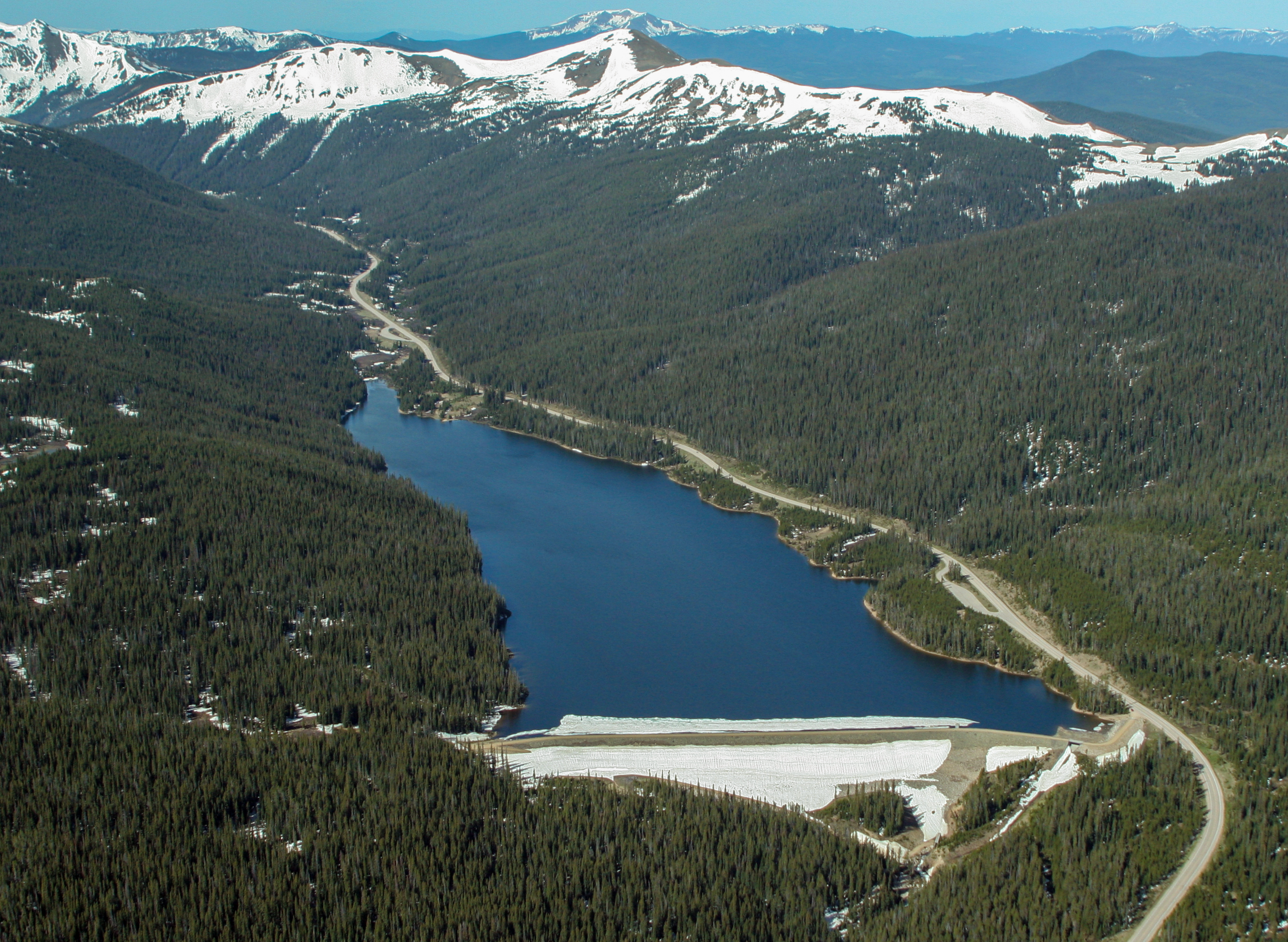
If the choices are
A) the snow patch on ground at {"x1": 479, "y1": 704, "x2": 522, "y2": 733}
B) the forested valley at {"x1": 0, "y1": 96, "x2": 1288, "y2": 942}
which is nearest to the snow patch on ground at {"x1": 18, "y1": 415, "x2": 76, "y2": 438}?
the forested valley at {"x1": 0, "y1": 96, "x2": 1288, "y2": 942}

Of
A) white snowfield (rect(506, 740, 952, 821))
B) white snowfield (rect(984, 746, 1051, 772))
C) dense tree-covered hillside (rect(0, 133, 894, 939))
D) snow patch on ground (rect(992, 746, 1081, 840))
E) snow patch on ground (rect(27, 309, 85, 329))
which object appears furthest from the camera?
snow patch on ground (rect(27, 309, 85, 329))

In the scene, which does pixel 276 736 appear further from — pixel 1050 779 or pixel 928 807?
pixel 1050 779

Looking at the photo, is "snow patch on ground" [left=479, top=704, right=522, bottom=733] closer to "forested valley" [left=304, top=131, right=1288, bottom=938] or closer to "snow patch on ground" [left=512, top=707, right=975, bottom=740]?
"snow patch on ground" [left=512, top=707, right=975, bottom=740]

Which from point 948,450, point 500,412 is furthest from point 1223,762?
point 500,412

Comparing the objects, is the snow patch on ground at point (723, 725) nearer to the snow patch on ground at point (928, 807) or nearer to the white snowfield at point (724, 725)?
the white snowfield at point (724, 725)

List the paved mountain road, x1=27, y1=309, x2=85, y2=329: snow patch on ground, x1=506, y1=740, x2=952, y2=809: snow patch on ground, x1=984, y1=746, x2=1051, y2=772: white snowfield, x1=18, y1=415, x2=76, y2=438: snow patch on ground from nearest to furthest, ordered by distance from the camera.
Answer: the paved mountain road → x1=506, y1=740, x2=952, y2=809: snow patch on ground → x1=984, y1=746, x2=1051, y2=772: white snowfield → x1=18, y1=415, x2=76, y2=438: snow patch on ground → x1=27, y1=309, x2=85, y2=329: snow patch on ground

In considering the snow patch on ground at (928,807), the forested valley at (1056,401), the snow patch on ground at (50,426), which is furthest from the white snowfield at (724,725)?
the snow patch on ground at (50,426)

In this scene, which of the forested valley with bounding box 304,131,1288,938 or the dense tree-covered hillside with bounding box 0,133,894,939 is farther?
the forested valley with bounding box 304,131,1288,938

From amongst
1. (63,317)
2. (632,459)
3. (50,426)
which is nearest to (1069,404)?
(632,459)
